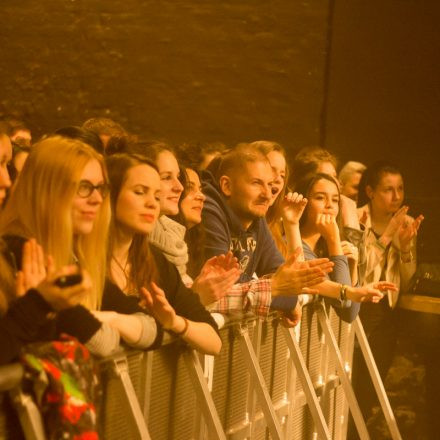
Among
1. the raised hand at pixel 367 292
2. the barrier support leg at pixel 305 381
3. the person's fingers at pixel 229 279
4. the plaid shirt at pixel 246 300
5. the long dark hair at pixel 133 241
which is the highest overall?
the long dark hair at pixel 133 241

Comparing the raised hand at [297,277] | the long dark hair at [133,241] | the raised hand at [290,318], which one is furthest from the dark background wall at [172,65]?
the long dark hair at [133,241]

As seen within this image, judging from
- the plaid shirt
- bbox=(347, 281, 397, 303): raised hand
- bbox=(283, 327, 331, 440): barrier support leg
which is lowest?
bbox=(283, 327, 331, 440): barrier support leg

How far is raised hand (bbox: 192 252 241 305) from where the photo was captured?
430 cm

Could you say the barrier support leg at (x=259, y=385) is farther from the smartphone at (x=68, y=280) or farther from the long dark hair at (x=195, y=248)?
the smartphone at (x=68, y=280)

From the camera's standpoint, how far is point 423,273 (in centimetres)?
754

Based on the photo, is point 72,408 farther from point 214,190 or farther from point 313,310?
point 313,310

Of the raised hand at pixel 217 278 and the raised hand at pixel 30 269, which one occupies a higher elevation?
the raised hand at pixel 30 269

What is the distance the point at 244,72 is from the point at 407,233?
3030 millimetres

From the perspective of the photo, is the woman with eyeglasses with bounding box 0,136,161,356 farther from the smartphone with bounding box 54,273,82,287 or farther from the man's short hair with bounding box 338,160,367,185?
the man's short hair with bounding box 338,160,367,185

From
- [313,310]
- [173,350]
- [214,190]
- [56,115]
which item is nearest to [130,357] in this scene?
[173,350]

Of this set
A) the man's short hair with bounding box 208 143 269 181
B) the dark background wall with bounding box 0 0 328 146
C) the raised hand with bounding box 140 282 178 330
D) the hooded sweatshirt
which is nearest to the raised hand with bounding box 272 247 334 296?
the hooded sweatshirt

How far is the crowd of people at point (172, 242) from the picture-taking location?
3.21m

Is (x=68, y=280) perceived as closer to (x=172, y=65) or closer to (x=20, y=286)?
(x=20, y=286)

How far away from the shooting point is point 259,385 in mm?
4516
